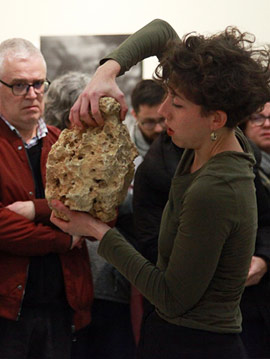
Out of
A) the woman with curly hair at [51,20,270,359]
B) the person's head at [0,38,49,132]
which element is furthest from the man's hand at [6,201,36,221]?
the woman with curly hair at [51,20,270,359]

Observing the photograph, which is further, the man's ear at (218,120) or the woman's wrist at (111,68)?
the woman's wrist at (111,68)

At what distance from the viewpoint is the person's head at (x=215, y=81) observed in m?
1.60

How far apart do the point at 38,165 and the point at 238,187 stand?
1.24 metres

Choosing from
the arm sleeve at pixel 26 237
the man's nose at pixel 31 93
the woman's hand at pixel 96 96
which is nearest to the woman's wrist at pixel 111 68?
the woman's hand at pixel 96 96

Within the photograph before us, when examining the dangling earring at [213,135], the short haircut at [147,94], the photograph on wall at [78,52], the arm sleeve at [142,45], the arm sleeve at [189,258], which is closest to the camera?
the arm sleeve at [189,258]

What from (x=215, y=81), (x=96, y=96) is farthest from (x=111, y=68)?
(x=215, y=81)

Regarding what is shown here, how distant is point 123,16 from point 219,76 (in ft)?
6.11

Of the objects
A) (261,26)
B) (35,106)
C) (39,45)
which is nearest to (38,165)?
(35,106)

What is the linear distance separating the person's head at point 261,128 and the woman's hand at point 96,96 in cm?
124

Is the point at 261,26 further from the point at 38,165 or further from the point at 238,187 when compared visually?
the point at 238,187

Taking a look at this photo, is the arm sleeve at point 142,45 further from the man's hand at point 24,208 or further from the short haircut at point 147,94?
the short haircut at point 147,94

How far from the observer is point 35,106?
258 cm

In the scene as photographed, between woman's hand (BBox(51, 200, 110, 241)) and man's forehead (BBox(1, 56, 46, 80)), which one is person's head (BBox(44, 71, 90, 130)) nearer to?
man's forehead (BBox(1, 56, 46, 80))

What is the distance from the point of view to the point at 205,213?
1.54m
